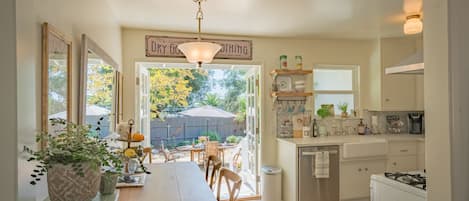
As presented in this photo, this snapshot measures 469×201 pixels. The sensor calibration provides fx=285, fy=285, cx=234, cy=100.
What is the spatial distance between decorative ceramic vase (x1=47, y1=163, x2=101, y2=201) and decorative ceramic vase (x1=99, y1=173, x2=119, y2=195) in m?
0.42

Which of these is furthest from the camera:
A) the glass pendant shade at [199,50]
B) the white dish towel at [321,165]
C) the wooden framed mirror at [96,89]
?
the white dish towel at [321,165]

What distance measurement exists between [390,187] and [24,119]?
7.09 ft

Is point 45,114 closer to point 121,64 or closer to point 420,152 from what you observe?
point 121,64

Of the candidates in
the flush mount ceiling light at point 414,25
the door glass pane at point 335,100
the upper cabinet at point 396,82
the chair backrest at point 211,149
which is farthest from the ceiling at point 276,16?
the chair backrest at point 211,149

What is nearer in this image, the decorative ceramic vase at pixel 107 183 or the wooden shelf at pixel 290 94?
the decorative ceramic vase at pixel 107 183

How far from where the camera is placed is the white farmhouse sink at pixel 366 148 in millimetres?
3615

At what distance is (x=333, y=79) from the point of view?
4418 mm

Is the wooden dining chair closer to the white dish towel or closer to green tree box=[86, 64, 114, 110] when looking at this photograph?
the white dish towel

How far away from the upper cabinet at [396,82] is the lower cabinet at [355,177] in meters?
0.95

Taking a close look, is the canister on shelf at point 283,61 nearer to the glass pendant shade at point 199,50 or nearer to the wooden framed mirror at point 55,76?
the glass pendant shade at point 199,50

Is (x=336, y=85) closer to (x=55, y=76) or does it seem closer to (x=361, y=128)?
(x=361, y=128)

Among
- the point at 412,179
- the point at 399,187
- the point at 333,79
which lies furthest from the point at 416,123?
the point at 399,187

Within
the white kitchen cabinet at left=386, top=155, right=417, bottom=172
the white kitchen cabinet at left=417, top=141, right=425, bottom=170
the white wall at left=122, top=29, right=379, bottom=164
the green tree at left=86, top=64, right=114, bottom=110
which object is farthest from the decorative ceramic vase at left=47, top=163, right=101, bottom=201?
the white kitchen cabinet at left=417, top=141, right=425, bottom=170

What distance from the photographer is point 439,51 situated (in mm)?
1048
